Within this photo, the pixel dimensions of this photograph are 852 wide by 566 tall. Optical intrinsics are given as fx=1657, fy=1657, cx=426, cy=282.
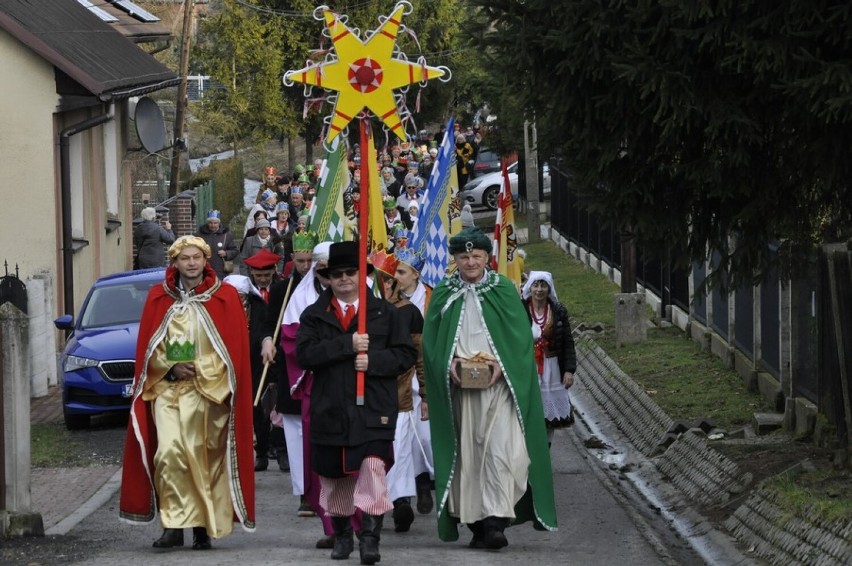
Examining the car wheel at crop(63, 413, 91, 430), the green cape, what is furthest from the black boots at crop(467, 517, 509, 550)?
the car wheel at crop(63, 413, 91, 430)

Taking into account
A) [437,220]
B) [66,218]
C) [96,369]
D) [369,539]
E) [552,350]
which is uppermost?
[66,218]

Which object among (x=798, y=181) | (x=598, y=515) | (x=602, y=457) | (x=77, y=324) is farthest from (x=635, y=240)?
(x=77, y=324)

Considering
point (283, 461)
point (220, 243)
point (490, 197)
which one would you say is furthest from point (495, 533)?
point (490, 197)

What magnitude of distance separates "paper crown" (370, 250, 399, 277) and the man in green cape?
5.06 ft

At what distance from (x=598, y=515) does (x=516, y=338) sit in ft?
6.67

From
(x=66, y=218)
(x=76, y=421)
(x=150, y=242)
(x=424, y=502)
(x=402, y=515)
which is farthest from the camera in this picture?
(x=150, y=242)

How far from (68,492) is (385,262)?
3.04m

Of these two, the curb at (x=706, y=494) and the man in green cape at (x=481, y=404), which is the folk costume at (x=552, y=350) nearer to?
the curb at (x=706, y=494)

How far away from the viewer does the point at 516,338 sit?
31.0 feet

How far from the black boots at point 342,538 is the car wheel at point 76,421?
7863 mm

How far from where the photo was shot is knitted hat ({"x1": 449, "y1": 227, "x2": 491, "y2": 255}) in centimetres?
940

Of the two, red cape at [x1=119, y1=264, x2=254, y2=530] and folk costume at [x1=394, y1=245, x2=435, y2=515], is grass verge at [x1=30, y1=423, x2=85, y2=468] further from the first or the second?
red cape at [x1=119, y1=264, x2=254, y2=530]

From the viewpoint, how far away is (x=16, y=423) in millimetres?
9414

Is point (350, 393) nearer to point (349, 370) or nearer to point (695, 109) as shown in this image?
point (349, 370)
